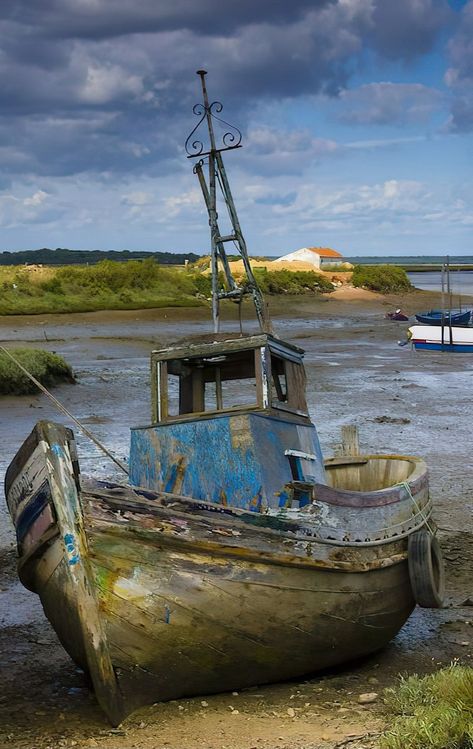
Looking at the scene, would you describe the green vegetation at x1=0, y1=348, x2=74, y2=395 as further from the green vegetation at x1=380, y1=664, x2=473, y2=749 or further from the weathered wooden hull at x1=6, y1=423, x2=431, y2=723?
the green vegetation at x1=380, y1=664, x2=473, y2=749

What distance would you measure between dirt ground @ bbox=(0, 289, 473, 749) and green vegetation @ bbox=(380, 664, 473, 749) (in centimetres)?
17

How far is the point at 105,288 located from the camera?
45.0 metres

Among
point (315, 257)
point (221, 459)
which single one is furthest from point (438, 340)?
point (315, 257)

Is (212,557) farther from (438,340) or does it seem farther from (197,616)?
(438,340)

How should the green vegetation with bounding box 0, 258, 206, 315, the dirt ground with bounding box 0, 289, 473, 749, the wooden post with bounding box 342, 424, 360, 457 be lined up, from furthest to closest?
1. the green vegetation with bounding box 0, 258, 206, 315
2. the wooden post with bounding box 342, 424, 360, 457
3. the dirt ground with bounding box 0, 289, 473, 749

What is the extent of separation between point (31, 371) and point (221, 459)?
13.5 meters

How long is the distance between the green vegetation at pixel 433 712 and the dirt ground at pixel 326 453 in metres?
0.17

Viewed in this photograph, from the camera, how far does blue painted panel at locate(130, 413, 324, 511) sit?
293 inches

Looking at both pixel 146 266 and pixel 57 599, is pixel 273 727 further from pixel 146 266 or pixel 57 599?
pixel 146 266

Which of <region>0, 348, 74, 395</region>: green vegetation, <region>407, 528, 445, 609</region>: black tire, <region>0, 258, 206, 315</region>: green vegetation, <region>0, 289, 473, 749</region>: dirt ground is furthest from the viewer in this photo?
<region>0, 258, 206, 315</region>: green vegetation

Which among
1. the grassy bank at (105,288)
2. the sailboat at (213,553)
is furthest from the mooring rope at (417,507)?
the grassy bank at (105,288)

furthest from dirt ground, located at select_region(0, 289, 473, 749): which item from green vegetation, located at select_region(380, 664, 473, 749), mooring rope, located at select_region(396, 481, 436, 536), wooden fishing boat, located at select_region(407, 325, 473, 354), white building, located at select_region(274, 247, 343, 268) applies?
white building, located at select_region(274, 247, 343, 268)

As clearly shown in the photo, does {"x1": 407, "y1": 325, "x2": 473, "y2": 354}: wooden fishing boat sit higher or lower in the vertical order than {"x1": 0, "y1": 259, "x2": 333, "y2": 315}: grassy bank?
lower

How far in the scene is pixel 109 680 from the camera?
21.4 feet
